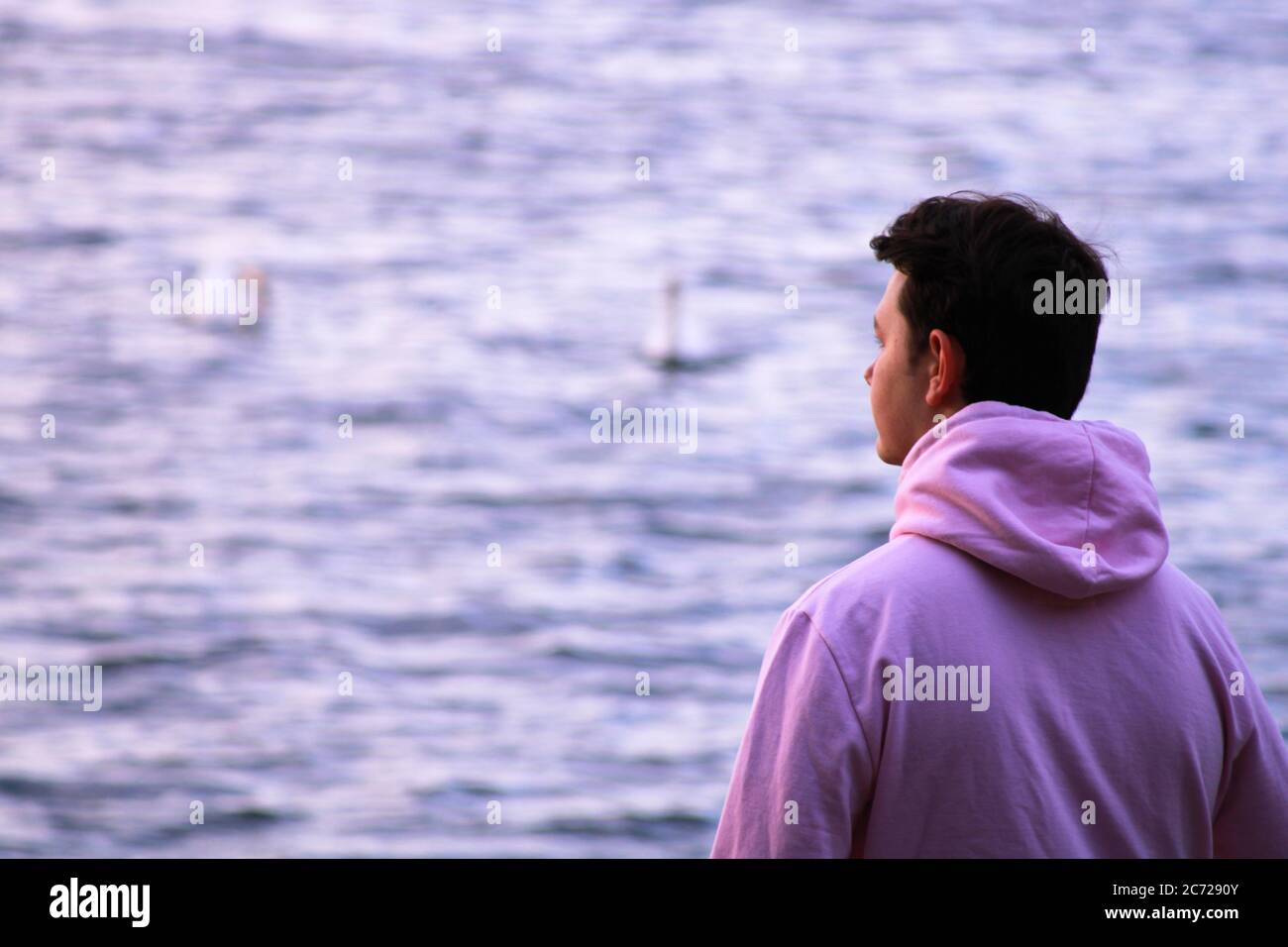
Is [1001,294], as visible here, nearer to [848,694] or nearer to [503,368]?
[848,694]

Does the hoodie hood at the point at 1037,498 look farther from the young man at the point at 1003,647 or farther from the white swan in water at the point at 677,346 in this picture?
the white swan in water at the point at 677,346

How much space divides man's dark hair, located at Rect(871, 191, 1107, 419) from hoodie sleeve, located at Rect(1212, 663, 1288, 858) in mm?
288

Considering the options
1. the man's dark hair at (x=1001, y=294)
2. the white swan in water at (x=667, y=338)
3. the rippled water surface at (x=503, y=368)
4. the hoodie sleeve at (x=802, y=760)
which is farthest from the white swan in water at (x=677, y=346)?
the hoodie sleeve at (x=802, y=760)

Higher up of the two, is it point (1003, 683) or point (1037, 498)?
point (1037, 498)

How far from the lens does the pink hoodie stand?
1155 millimetres

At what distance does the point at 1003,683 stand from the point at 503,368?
9804 millimetres

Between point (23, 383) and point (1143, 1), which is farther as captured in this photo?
point (1143, 1)

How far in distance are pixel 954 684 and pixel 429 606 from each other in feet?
23.8

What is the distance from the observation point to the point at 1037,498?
4.02 ft

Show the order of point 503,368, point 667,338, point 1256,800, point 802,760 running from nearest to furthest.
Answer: point 802,760 < point 1256,800 < point 503,368 < point 667,338

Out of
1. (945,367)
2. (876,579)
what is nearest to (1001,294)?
(945,367)
